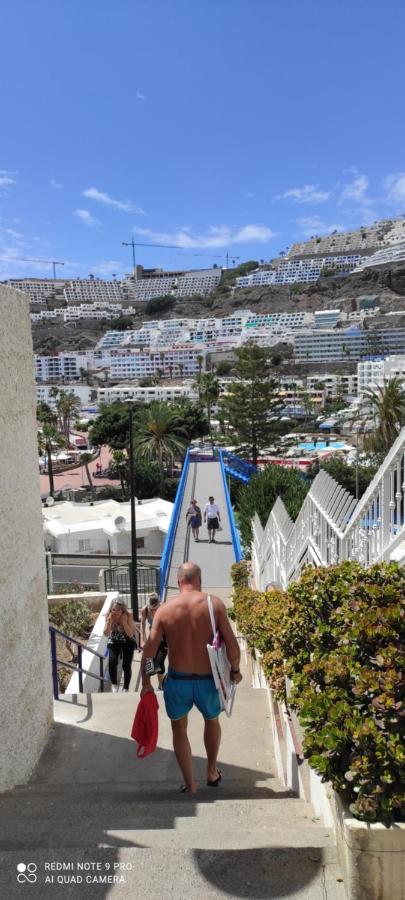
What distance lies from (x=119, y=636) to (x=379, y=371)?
110 m

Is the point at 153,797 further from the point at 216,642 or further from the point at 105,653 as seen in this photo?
the point at 105,653

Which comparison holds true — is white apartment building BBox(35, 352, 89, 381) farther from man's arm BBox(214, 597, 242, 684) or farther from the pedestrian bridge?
man's arm BBox(214, 597, 242, 684)

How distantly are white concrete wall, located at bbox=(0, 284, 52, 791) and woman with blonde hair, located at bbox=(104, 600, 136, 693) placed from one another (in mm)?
2019

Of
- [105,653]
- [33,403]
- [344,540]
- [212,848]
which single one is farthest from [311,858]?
[105,653]

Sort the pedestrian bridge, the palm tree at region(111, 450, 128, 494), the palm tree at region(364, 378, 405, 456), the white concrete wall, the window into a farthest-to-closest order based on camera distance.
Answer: the palm tree at region(111, 450, 128, 494)
the palm tree at region(364, 378, 405, 456)
the window
the pedestrian bridge
the white concrete wall

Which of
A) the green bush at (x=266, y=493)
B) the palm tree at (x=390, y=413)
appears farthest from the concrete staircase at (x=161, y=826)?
the palm tree at (x=390, y=413)

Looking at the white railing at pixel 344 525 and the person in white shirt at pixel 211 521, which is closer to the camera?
the white railing at pixel 344 525

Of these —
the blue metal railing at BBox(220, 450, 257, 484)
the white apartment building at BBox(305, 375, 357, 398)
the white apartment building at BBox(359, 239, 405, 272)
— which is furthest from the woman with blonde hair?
the white apartment building at BBox(359, 239, 405, 272)

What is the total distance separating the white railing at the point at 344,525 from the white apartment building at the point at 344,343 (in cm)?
14145

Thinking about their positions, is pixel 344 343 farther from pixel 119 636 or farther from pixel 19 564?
pixel 19 564

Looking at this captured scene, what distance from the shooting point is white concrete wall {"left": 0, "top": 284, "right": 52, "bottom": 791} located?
3453mm

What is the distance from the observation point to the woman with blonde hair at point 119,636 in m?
6.32

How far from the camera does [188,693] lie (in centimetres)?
313

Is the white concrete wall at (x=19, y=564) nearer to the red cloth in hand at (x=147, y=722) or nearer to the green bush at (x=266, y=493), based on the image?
the red cloth in hand at (x=147, y=722)
